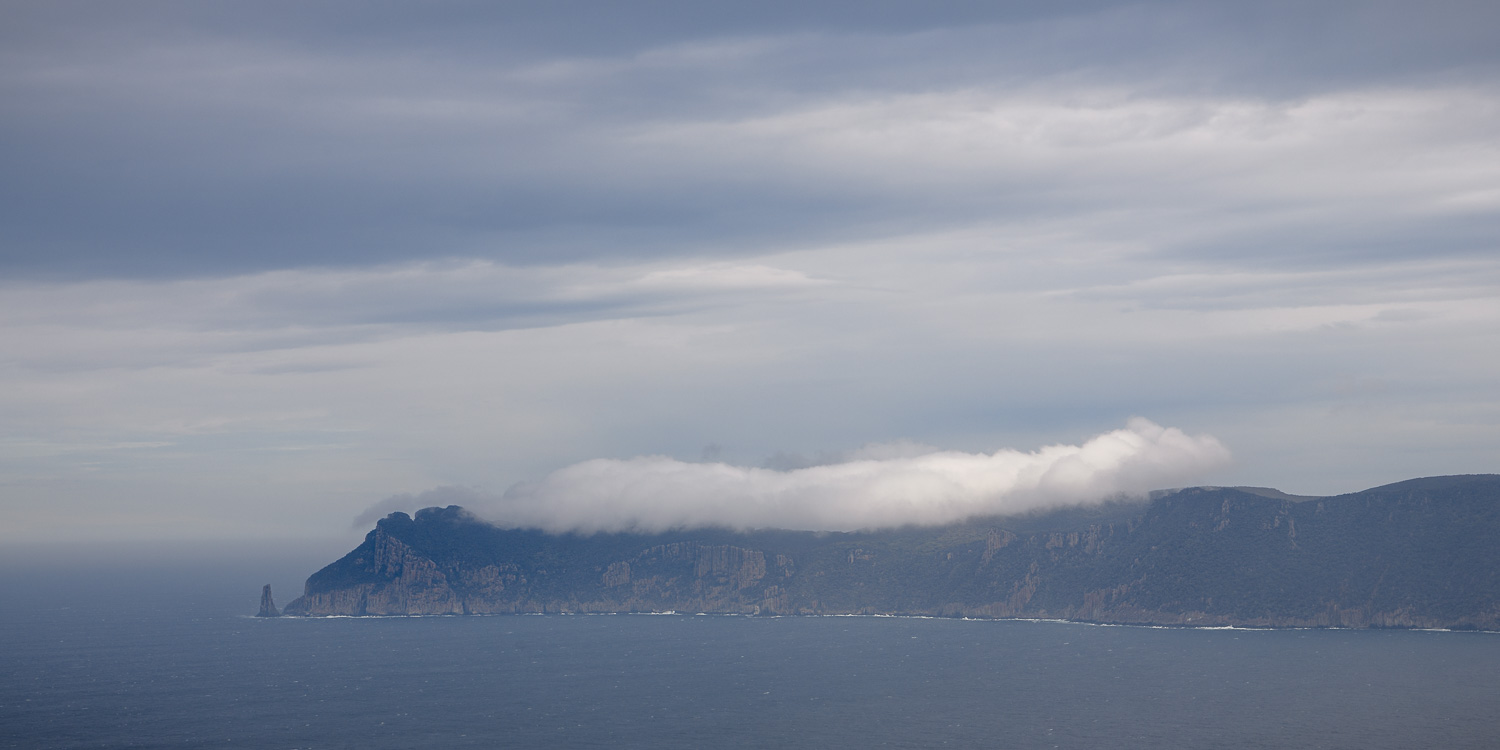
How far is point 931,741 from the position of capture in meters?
199

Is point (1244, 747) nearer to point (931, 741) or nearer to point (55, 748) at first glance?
point (931, 741)

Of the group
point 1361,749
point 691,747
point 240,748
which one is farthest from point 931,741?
point 240,748

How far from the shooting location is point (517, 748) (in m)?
198

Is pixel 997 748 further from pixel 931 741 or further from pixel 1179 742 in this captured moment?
pixel 1179 742

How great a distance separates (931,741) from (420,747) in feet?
277

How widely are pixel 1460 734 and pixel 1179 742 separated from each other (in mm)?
46229

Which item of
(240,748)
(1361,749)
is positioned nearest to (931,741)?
(1361,749)

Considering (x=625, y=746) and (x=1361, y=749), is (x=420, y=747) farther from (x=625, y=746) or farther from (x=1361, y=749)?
(x=1361, y=749)

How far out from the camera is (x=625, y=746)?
198 meters

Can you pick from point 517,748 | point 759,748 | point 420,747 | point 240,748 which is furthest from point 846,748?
point 240,748

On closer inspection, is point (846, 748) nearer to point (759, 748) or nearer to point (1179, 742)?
point (759, 748)

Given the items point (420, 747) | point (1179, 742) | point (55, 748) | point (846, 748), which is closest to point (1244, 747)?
point (1179, 742)

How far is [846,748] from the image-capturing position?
19450cm

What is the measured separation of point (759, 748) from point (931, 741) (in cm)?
2866
